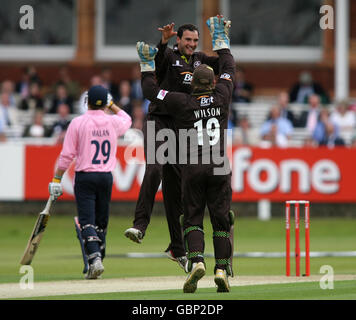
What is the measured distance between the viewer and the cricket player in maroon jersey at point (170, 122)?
42.0 ft

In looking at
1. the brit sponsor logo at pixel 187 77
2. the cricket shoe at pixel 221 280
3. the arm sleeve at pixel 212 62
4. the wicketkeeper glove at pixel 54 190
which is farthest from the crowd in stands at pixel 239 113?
the cricket shoe at pixel 221 280

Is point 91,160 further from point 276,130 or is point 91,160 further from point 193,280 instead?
point 276,130

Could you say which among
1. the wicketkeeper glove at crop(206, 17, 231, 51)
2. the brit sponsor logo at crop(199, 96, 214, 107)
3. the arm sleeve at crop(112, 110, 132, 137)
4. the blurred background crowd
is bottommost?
the arm sleeve at crop(112, 110, 132, 137)

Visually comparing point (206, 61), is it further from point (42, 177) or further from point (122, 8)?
point (122, 8)

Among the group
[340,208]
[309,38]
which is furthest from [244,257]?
[309,38]

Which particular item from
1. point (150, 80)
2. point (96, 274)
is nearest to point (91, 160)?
point (96, 274)

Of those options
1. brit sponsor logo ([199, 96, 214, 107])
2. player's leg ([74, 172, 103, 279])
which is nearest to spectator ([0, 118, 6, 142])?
player's leg ([74, 172, 103, 279])

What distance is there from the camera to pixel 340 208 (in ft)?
77.8

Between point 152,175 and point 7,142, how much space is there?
11.0 m

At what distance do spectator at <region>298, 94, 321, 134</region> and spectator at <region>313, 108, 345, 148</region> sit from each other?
0.74m

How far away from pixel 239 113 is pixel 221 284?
52.8 feet

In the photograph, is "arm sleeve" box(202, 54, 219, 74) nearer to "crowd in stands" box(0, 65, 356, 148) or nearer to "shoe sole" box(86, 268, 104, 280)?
"shoe sole" box(86, 268, 104, 280)

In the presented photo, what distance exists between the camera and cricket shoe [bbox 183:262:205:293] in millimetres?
11117

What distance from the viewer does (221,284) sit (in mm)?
11281
